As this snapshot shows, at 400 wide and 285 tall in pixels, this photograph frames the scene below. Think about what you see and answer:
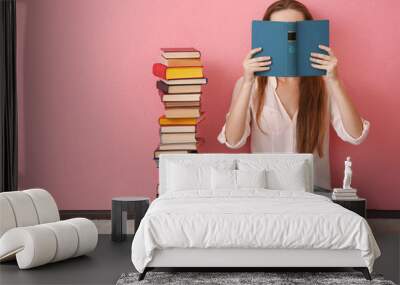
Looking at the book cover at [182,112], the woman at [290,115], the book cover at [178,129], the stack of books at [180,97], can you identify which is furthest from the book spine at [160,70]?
the woman at [290,115]

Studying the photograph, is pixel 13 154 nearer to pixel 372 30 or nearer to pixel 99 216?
pixel 99 216

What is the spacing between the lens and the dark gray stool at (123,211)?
6148mm

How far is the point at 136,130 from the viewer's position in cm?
668

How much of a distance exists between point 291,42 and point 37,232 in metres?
2.34

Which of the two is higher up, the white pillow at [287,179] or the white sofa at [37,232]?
the white pillow at [287,179]

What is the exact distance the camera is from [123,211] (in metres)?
6.24

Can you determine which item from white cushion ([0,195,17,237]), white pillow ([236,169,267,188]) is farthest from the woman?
white cushion ([0,195,17,237])

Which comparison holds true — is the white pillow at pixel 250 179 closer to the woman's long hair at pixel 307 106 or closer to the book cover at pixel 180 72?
the woman's long hair at pixel 307 106

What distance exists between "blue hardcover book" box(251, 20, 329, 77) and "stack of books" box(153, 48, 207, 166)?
590 millimetres

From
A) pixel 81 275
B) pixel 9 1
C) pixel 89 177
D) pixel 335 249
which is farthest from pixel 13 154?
pixel 335 249

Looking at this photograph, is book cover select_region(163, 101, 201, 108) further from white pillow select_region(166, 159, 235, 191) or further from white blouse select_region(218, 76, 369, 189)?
white pillow select_region(166, 159, 235, 191)

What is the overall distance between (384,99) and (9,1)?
322cm

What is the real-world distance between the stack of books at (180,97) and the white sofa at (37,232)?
1.08 m

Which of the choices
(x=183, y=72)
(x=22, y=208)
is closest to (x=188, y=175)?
(x=183, y=72)
